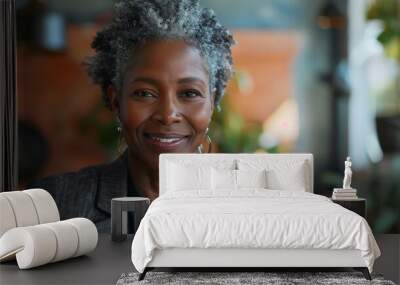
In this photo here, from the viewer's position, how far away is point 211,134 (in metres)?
7.96

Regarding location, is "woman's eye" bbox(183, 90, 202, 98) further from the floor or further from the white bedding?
the white bedding

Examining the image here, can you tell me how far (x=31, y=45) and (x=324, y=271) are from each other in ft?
13.8

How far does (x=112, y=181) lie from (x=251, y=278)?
3071mm

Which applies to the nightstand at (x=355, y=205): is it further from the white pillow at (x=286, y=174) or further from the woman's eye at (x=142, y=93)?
the woman's eye at (x=142, y=93)

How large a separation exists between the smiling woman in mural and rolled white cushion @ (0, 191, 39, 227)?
1806 mm

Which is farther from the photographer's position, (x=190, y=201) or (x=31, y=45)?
(x=31, y=45)

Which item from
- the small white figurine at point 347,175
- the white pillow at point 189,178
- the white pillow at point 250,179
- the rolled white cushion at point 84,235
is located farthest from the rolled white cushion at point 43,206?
the small white figurine at point 347,175

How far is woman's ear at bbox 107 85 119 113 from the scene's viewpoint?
798cm

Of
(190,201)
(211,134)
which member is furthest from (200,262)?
(211,134)

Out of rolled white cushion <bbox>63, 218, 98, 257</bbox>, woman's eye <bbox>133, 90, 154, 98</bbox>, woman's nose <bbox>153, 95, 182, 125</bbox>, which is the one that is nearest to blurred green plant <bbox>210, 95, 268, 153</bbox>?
woman's nose <bbox>153, 95, 182, 125</bbox>

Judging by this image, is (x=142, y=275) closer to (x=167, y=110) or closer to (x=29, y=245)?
(x=29, y=245)

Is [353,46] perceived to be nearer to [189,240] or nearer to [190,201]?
[190,201]

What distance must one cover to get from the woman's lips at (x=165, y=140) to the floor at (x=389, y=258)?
2.28 metres

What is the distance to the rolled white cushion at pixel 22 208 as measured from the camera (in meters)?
5.94
